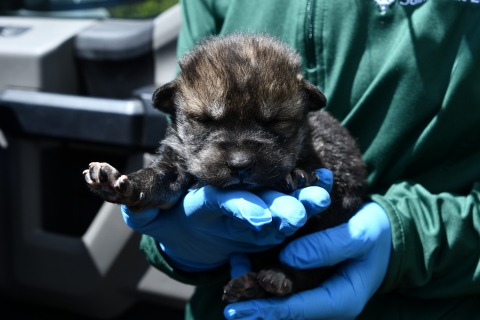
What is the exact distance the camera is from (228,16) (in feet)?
8.47

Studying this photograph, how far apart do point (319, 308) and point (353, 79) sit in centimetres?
99

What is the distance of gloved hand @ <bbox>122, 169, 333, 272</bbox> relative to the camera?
2.06 metres

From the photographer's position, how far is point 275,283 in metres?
2.24

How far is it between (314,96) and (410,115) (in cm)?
43

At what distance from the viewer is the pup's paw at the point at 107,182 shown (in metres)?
1.99

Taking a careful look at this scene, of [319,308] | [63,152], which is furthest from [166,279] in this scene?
[319,308]

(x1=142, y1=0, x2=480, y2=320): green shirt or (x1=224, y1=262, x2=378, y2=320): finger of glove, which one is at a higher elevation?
(x1=142, y1=0, x2=480, y2=320): green shirt

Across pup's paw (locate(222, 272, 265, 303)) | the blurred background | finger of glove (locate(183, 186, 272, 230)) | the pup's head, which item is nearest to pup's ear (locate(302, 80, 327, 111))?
the pup's head

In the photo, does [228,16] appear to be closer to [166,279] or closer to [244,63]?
[244,63]

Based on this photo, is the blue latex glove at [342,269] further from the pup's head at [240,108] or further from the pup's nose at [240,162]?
Answer: the pup's nose at [240,162]

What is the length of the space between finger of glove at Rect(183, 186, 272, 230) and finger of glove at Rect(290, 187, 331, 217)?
17 cm

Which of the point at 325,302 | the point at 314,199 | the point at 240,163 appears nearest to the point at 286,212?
the point at 314,199

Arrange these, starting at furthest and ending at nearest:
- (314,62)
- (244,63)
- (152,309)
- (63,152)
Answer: (152,309) < (63,152) < (314,62) < (244,63)

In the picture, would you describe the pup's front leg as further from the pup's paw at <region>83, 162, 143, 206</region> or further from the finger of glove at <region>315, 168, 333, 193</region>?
the finger of glove at <region>315, 168, 333, 193</region>
